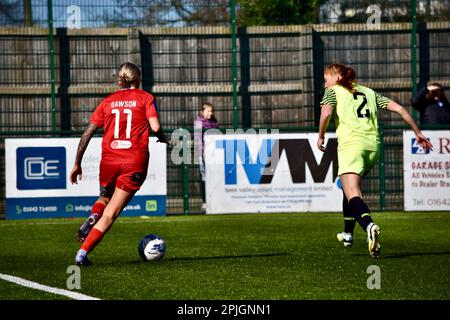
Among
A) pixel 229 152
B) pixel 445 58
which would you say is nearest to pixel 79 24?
pixel 229 152

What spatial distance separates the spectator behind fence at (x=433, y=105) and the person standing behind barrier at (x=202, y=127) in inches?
143

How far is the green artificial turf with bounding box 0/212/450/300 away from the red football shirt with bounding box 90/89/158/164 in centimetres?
107

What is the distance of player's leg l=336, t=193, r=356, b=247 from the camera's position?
1158 cm

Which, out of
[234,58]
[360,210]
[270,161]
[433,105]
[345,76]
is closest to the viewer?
[360,210]

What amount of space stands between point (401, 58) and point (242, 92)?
126 inches

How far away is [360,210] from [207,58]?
33.8 ft

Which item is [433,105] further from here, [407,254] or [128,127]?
[128,127]

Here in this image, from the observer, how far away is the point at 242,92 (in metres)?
20.4

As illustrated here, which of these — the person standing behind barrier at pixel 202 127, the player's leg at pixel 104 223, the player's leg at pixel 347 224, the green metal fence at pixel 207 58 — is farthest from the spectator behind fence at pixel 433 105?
the player's leg at pixel 104 223

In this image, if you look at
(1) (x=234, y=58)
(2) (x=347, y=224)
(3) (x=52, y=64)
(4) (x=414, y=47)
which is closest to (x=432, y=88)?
(4) (x=414, y=47)

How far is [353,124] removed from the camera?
35.5ft

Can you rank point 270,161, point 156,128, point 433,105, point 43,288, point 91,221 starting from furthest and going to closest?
point 433,105 < point 270,161 < point 91,221 < point 156,128 < point 43,288

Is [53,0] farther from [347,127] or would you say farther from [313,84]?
[347,127]

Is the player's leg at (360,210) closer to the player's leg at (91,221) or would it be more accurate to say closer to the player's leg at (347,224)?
the player's leg at (347,224)
